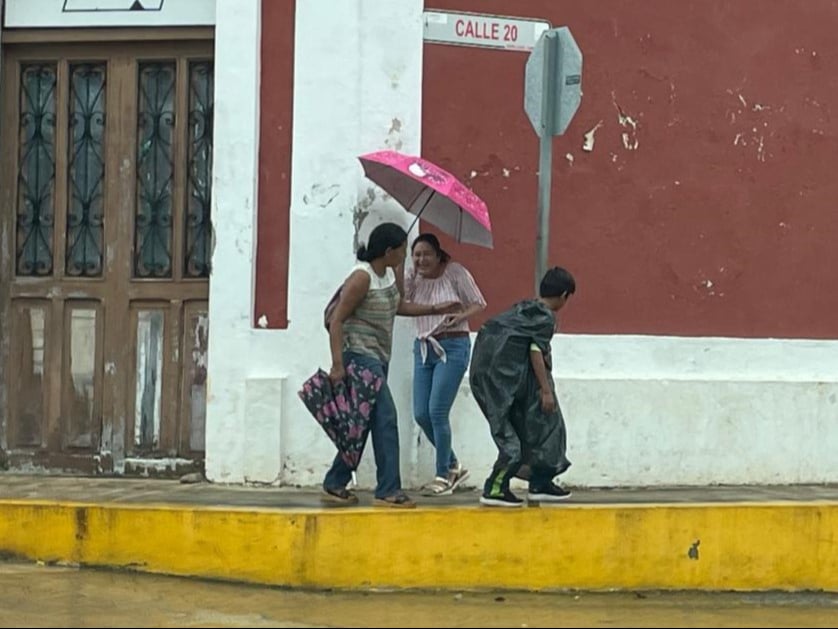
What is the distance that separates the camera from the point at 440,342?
8.25 m

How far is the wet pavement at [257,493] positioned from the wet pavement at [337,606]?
617 mm

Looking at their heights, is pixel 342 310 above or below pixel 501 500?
above

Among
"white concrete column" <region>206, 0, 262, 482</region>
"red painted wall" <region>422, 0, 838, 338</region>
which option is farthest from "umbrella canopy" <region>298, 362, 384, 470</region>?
"red painted wall" <region>422, 0, 838, 338</region>

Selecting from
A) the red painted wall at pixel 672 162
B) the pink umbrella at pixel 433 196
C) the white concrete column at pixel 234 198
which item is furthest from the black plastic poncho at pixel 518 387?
the white concrete column at pixel 234 198

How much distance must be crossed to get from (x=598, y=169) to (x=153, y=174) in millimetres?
2949

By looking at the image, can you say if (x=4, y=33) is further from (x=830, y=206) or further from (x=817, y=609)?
(x=817, y=609)

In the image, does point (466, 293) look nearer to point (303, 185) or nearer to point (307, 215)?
point (307, 215)

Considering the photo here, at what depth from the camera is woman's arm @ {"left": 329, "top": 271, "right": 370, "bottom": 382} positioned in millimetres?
7246

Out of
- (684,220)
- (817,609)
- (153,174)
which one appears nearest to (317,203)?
(153,174)

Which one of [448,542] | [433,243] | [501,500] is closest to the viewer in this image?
[448,542]

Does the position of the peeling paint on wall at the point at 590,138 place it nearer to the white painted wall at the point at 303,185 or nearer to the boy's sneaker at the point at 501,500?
the white painted wall at the point at 303,185

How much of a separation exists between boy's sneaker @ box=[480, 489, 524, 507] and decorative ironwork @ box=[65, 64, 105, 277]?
10.7 ft

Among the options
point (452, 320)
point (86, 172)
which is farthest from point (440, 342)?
point (86, 172)

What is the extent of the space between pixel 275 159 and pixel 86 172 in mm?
1432
